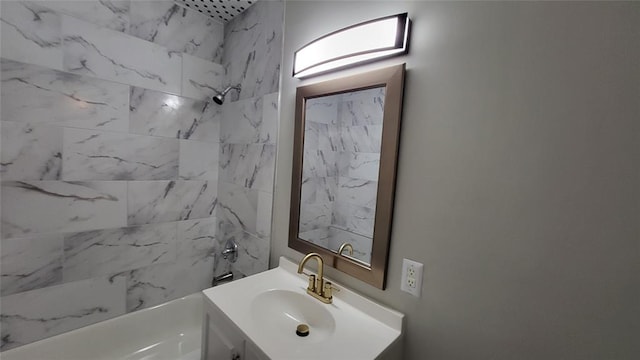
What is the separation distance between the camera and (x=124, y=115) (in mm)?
1527

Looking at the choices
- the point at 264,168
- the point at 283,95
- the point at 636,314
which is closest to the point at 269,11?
the point at 283,95

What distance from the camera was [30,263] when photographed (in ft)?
4.34

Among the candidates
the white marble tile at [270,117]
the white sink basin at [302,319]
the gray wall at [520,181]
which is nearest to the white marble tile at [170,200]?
the white marble tile at [270,117]

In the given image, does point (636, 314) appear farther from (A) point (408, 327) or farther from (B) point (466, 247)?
(A) point (408, 327)

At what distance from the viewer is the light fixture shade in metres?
0.90

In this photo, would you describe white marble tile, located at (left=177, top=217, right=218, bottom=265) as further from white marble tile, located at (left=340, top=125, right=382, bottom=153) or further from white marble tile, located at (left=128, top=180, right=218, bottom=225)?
white marble tile, located at (left=340, top=125, right=382, bottom=153)

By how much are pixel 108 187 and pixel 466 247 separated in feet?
6.20

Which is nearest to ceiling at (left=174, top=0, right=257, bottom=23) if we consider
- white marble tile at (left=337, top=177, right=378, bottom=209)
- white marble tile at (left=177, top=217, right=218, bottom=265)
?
white marble tile at (left=337, top=177, right=378, bottom=209)

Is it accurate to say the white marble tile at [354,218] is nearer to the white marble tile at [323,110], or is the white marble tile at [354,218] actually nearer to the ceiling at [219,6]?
the white marble tile at [323,110]

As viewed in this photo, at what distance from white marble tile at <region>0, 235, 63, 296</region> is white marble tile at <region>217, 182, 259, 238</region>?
0.88 meters

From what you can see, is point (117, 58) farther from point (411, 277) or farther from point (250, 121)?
point (411, 277)

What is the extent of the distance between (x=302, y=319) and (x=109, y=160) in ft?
4.72

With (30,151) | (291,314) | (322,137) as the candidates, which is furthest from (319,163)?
(30,151)

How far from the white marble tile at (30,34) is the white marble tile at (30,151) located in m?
0.33
